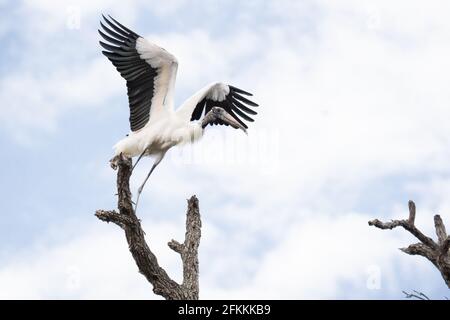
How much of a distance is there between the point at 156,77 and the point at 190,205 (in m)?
2.73

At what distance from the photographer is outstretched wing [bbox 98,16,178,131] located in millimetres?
11906

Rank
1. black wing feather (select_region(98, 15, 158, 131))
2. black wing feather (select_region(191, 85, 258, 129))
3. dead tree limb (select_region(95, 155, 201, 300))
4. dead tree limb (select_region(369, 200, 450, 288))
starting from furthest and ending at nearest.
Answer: black wing feather (select_region(191, 85, 258, 129)), black wing feather (select_region(98, 15, 158, 131)), dead tree limb (select_region(369, 200, 450, 288)), dead tree limb (select_region(95, 155, 201, 300))

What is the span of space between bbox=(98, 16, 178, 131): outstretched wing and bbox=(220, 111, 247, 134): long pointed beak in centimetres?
103

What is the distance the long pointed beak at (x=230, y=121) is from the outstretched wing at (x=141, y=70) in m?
1.03

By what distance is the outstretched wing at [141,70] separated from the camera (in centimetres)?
1191

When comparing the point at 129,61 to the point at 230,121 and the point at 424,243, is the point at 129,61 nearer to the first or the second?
the point at 230,121

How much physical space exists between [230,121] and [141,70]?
1.73 m

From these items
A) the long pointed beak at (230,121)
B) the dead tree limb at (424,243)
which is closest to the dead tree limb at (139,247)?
the dead tree limb at (424,243)

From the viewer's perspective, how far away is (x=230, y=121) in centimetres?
1295

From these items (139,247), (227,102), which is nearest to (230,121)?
(227,102)

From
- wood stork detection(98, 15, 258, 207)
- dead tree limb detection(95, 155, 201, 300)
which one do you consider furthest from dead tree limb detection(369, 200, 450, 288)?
wood stork detection(98, 15, 258, 207)

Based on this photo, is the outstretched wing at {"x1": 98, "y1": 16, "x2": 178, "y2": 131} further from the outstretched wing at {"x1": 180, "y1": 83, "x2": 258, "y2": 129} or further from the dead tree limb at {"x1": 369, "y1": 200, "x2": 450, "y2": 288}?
the dead tree limb at {"x1": 369, "y1": 200, "x2": 450, "y2": 288}
